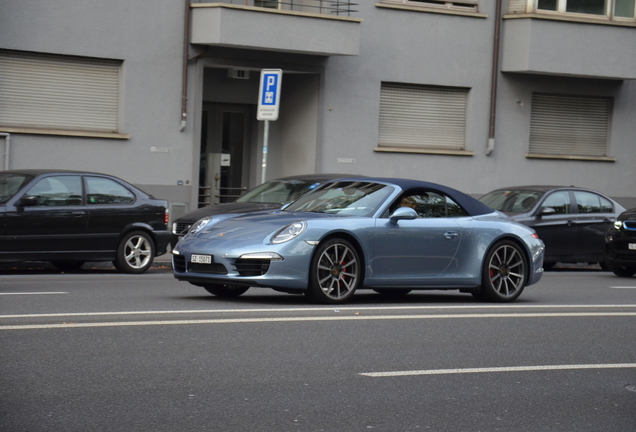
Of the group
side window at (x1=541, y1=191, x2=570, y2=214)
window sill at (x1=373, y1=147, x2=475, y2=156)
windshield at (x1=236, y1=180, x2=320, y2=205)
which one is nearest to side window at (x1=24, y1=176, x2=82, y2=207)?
windshield at (x1=236, y1=180, x2=320, y2=205)

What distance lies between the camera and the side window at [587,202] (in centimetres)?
1833

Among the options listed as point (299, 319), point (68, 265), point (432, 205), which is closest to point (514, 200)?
point (432, 205)

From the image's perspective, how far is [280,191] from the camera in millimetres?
16797

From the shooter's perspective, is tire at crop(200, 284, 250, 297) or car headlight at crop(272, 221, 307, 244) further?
tire at crop(200, 284, 250, 297)

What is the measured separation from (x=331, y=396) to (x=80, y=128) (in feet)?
50.3

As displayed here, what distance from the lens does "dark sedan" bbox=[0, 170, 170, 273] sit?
13.6 meters

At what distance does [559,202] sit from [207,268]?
9.75 m

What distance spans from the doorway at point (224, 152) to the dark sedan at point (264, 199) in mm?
5984

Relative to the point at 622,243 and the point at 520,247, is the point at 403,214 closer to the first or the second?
the point at 520,247

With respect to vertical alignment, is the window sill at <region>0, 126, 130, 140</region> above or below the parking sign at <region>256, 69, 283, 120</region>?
below

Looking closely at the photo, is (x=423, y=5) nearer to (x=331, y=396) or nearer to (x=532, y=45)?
(x=532, y=45)

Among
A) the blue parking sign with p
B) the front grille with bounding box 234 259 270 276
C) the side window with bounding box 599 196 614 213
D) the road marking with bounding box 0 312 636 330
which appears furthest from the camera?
the side window with bounding box 599 196 614 213

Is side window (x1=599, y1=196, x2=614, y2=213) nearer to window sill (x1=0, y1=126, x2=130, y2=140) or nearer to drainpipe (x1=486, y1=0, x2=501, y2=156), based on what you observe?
drainpipe (x1=486, y1=0, x2=501, y2=156)

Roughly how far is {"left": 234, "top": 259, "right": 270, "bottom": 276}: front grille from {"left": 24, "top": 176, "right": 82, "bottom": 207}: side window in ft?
16.7
